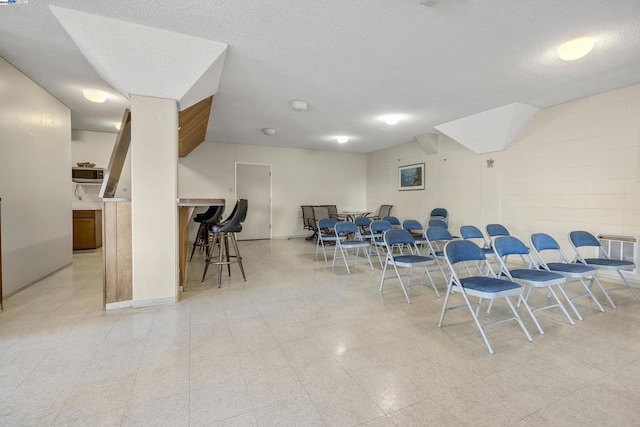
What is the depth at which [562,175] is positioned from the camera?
4.77 meters

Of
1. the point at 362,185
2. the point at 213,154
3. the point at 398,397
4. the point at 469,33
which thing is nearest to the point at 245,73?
the point at 469,33

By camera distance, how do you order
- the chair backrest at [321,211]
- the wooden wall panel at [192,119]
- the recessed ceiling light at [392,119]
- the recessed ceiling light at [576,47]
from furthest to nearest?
1. the chair backrest at [321,211]
2. the recessed ceiling light at [392,119]
3. the wooden wall panel at [192,119]
4. the recessed ceiling light at [576,47]

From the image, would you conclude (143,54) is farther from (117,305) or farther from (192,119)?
(117,305)

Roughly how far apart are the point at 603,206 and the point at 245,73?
18.1 feet

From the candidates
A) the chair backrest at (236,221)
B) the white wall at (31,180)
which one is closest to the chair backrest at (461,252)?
the chair backrest at (236,221)

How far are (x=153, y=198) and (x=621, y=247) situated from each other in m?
6.17

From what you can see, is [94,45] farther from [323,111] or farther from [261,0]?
[323,111]

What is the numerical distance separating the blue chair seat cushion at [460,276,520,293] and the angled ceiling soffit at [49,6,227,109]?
3311mm

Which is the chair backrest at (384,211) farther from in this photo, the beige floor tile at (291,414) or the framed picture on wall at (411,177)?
the beige floor tile at (291,414)

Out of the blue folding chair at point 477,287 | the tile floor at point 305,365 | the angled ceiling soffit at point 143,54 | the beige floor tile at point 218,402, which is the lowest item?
the beige floor tile at point 218,402

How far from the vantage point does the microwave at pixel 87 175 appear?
20.5 feet

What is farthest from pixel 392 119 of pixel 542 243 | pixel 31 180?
pixel 31 180

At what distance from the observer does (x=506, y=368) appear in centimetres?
200

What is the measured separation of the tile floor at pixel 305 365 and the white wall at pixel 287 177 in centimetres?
501
